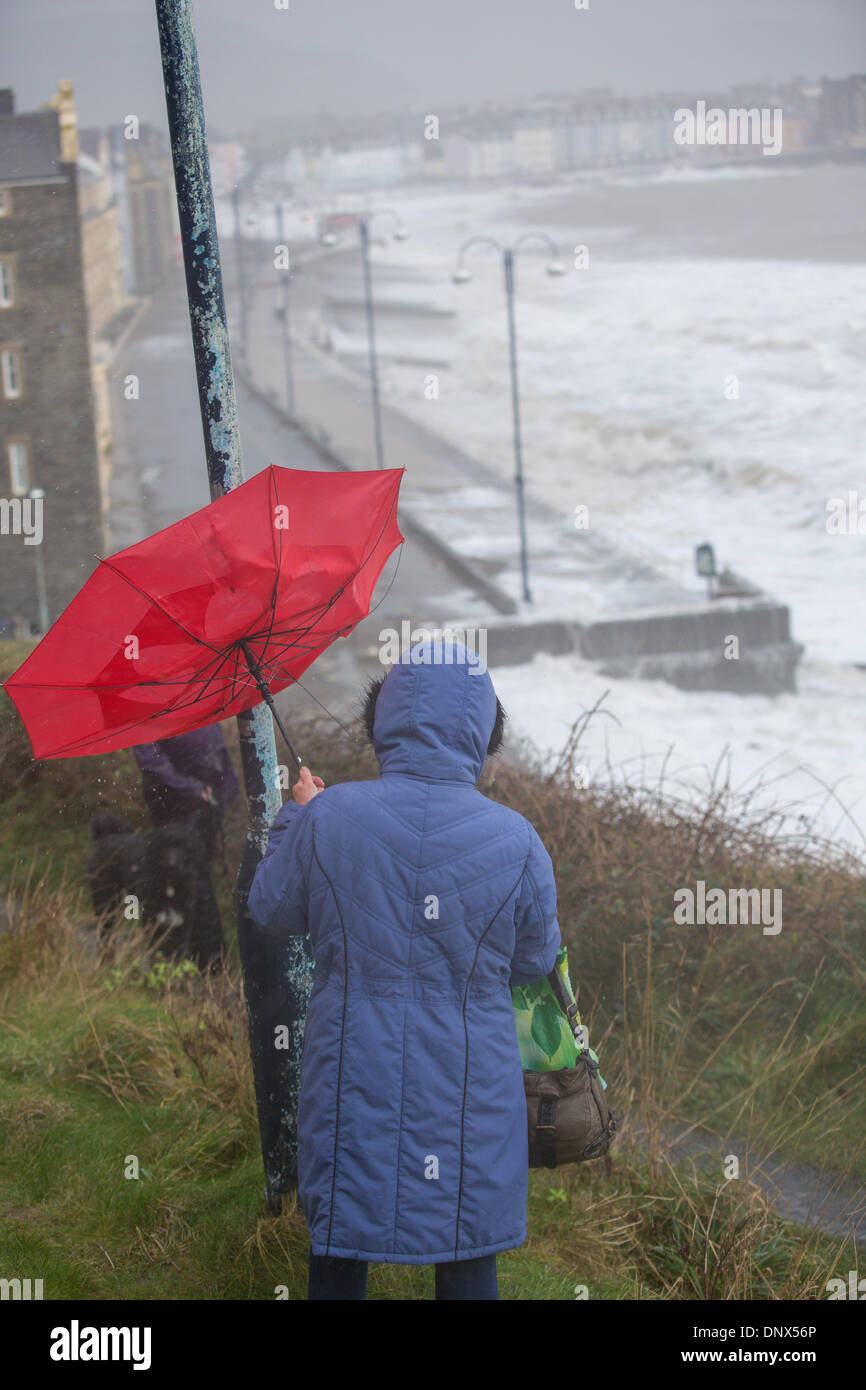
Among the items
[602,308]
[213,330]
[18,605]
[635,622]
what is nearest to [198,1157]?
[213,330]

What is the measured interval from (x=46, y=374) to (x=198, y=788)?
34558 millimetres

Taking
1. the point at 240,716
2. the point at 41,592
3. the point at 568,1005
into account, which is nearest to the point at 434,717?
the point at 568,1005

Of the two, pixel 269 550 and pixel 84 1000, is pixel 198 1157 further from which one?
pixel 269 550

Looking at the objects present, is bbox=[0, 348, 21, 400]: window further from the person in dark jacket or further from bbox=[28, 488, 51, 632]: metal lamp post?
the person in dark jacket

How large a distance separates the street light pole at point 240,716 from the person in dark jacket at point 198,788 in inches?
73.4

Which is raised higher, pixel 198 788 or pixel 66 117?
pixel 66 117

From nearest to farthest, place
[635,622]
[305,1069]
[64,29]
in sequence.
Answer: [305,1069] < [635,622] < [64,29]

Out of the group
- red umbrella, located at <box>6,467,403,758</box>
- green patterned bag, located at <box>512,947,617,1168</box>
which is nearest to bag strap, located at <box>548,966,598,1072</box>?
green patterned bag, located at <box>512,947,617,1168</box>

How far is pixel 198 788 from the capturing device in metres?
5.30

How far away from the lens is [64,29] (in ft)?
131

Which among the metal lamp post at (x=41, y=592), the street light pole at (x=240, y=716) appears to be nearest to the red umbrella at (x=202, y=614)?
the street light pole at (x=240, y=716)

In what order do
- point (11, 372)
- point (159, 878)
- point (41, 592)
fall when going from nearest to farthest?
point (159, 878)
point (41, 592)
point (11, 372)

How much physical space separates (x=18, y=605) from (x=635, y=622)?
16573 mm

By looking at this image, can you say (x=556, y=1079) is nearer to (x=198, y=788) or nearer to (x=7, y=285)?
(x=198, y=788)
